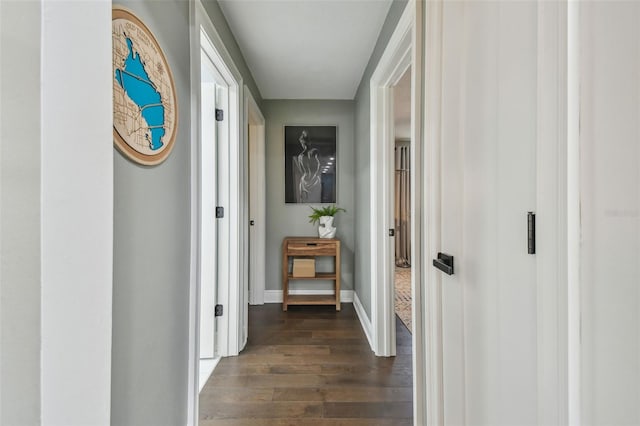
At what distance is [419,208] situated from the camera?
1.29 m

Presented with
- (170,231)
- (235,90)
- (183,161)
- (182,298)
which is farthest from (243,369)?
(235,90)

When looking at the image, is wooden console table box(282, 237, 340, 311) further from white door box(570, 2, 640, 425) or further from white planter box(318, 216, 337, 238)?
white door box(570, 2, 640, 425)

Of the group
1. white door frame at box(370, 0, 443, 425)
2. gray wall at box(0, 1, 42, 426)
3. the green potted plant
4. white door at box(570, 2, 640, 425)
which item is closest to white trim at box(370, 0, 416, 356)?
white door frame at box(370, 0, 443, 425)

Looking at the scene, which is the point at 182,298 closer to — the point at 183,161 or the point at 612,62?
the point at 183,161

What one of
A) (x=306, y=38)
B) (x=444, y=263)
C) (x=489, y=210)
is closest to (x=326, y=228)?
(x=306, y=38)

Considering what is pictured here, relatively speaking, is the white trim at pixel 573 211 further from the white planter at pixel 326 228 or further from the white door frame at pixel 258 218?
the white door frame at pixel 258 218

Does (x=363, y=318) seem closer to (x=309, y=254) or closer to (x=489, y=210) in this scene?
(x=309, y=254)

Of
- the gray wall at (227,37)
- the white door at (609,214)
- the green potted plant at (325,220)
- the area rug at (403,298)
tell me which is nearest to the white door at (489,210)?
the white door at (609,214)

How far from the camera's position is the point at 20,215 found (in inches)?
22.5

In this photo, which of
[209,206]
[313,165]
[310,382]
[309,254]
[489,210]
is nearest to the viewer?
[489,210]

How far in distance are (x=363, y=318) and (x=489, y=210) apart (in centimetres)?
211

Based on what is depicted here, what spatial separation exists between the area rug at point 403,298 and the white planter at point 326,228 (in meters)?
1.11

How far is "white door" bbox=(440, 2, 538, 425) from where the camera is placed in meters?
0.70

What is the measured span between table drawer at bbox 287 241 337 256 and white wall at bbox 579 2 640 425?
261cm
